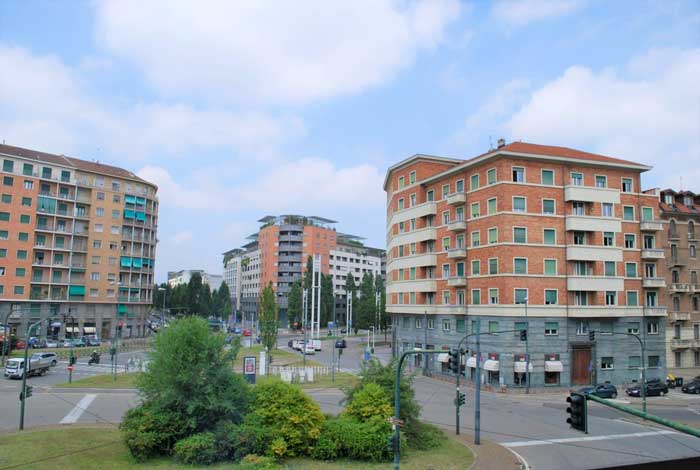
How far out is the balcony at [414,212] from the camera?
57469 millimetres

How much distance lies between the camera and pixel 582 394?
1055 cm

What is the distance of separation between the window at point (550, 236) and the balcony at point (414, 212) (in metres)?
12.5

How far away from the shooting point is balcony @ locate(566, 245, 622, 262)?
158ft

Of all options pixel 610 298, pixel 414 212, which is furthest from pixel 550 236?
pixel 414 212

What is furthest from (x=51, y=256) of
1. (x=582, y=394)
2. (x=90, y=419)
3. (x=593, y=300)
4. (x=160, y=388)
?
(x=582, y=394)

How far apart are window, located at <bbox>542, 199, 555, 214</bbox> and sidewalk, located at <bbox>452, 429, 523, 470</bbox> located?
27.9 m

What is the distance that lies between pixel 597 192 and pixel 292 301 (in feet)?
262

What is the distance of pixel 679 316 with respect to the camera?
192 feet

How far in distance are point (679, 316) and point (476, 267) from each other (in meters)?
25.9

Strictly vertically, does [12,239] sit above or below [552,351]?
above

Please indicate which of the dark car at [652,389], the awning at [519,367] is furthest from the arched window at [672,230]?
the awning at [519,367]

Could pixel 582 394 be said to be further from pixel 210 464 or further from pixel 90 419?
pixel 90 419

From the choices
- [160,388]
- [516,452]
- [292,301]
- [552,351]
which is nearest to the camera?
[160,388]

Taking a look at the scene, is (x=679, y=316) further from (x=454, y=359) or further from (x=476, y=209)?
(x=454, y=359)
